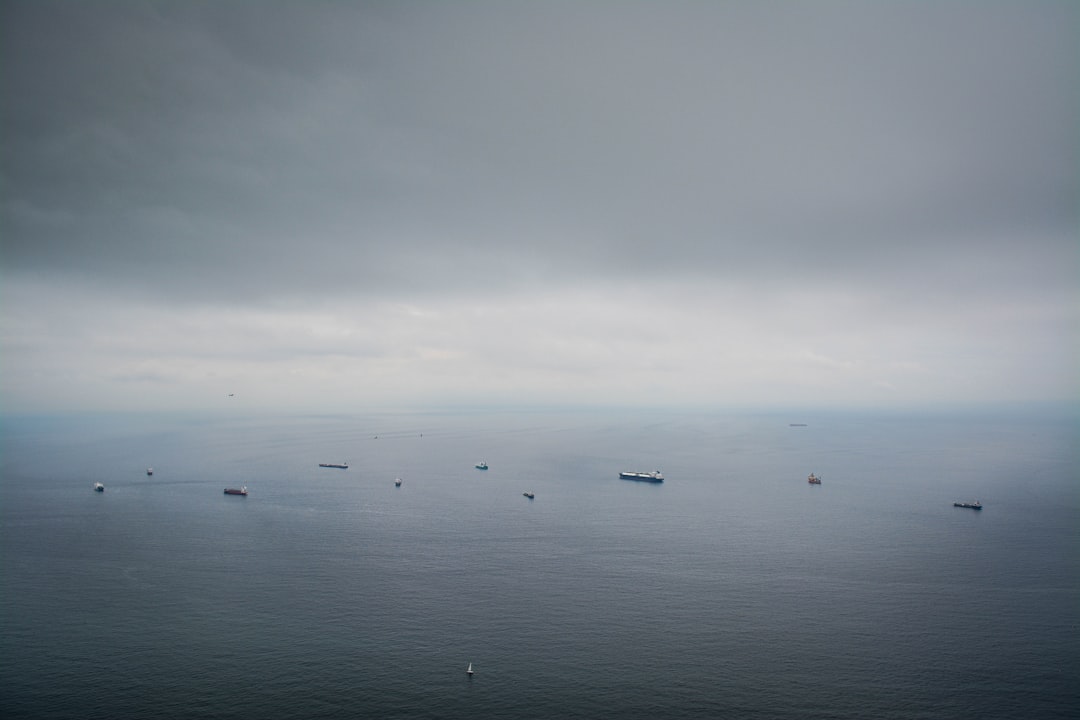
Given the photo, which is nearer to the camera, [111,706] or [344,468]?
[111,706]

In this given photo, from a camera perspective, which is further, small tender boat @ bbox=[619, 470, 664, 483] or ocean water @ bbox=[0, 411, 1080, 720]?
small tender boat @ bbox=[619, 470, 664, 483]

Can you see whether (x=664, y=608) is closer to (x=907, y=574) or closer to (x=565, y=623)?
(x=565, y=623)

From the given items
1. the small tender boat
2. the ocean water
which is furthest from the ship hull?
the ocean water

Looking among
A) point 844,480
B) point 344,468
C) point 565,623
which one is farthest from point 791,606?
point 344,468

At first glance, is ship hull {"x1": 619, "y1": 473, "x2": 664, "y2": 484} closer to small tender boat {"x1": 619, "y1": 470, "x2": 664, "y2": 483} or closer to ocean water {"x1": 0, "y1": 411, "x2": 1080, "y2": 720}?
small tender boat {"x1": 619, "y1": 470, "x2": 664, "y2": 483}

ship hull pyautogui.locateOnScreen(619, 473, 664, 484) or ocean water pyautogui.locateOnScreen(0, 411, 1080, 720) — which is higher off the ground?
ship hull pyautogui.locateOnScreen(619, 473, 664, 484)

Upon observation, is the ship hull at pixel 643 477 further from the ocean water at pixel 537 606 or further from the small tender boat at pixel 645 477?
the ocean water at pixel 537 606

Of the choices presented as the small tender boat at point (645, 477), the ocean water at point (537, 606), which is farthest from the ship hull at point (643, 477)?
the ocean water at point (537, 606)

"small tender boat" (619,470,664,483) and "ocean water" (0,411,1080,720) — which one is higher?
"small tender boat" (619,470,664,483)
